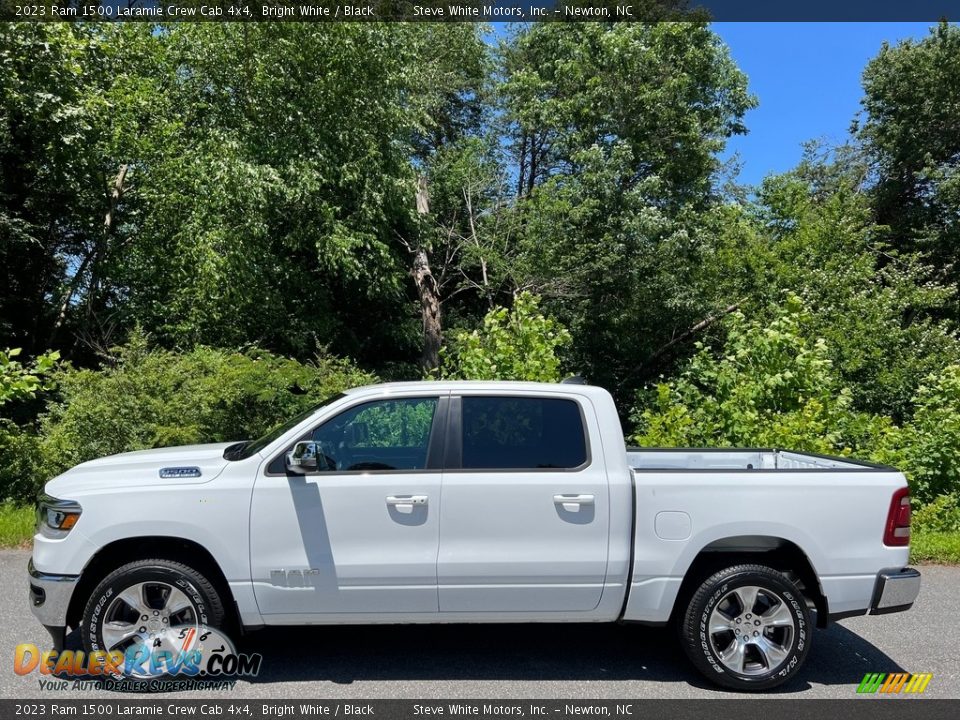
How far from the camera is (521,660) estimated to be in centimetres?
537

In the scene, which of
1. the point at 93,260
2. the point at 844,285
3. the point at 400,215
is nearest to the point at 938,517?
the point at 844,285

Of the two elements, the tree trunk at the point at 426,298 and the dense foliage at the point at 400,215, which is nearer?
the dense foliage at the point at 400,215

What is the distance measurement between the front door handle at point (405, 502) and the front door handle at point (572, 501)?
0.79 metres

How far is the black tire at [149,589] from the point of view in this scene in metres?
4.76

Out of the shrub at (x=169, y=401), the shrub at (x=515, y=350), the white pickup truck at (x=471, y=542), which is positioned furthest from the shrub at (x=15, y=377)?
the white pickup truck at (x=471, y=542)

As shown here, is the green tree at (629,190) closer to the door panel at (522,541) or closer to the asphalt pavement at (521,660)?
the asphalt pavement at (521,660)

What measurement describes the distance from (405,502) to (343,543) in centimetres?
43

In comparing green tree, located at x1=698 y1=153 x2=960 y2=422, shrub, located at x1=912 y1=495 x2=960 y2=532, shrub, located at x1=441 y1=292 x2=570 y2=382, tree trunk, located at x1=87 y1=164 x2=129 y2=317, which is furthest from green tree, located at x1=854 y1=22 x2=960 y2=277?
tree trunk, located at x1=87 y1=164 x2=129 y2=317

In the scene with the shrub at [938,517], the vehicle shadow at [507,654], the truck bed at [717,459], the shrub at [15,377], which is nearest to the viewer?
the vehicle shadow at [507,654]

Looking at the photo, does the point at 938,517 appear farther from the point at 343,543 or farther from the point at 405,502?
the point at 343,543

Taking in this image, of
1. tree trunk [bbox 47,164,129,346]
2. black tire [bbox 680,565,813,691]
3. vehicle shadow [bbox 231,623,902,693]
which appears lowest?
vehicle shadow [bbox 231,623,902,693]

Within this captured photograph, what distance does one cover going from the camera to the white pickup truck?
15.8ft

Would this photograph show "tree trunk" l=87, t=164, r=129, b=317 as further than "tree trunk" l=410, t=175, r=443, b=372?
No
